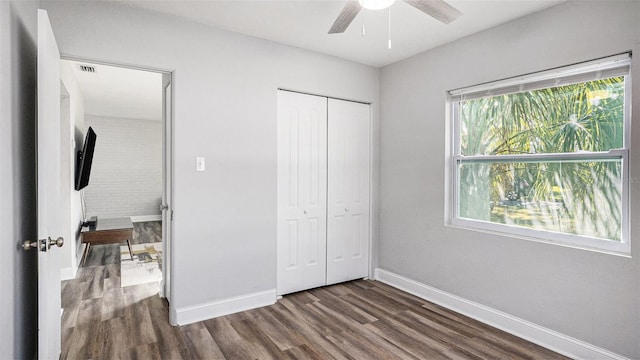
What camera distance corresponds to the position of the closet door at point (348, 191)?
3.73 meters

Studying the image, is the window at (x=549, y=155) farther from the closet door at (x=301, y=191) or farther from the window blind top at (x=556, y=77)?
the closet door at (x=301, y=191)

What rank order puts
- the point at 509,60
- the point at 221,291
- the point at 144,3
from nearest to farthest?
the point at 144,3
the point at 509,60
the point at 221,291

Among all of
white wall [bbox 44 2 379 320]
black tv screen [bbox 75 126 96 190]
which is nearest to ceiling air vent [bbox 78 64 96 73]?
black tv screen [bbox 75 126 96 190]

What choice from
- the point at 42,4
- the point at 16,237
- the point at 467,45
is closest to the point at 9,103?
the point at 16,237

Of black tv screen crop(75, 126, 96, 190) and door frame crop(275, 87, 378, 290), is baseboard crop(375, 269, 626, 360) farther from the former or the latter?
black tv screen crop(75, 126, 96, 190)

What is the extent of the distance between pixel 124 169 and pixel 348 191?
6.60 meters

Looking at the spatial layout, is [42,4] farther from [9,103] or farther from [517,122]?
[517,122]

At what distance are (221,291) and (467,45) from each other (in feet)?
9.94

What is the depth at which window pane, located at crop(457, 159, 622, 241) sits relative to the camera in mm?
2301

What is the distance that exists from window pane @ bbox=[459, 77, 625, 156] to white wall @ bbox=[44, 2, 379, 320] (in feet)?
5.45

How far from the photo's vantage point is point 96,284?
149 inches

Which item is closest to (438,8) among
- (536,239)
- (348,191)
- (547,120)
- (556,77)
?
(556,77)

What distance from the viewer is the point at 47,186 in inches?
68.2

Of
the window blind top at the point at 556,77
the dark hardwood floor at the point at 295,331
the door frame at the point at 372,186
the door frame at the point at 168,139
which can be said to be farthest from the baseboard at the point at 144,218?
the window blind top at the point at 556,77
